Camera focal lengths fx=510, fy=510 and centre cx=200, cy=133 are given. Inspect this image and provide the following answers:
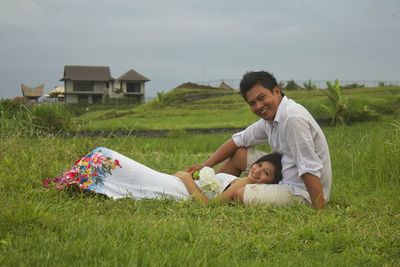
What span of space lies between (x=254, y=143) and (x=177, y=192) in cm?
78

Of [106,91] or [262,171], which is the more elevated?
[106,91]

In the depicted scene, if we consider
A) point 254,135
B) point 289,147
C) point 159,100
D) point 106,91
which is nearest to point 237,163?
point 254,135

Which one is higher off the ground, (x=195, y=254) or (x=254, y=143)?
(x=254, y=143)

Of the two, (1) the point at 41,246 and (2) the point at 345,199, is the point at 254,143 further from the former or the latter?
(1) the point at 41,246

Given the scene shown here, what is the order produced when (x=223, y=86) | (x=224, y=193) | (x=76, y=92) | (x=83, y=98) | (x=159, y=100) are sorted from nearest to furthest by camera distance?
(x=224, y=193) < (x=159, y=100) < (x=223, y=86) < (x=76, y=92) < (x=83, y=98)

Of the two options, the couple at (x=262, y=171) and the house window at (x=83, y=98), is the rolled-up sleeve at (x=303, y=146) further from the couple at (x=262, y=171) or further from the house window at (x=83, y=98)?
the house window at (x=83, y=98)

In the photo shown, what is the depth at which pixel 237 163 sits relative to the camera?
4320mm

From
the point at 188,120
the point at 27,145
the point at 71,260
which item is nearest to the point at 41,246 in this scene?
the point at 71,260

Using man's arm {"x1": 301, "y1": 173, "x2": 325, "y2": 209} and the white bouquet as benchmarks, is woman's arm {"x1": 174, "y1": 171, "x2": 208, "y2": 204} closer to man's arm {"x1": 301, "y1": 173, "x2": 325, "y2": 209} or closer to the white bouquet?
the white bouquet

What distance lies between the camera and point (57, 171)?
4512mm

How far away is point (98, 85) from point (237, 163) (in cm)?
3976

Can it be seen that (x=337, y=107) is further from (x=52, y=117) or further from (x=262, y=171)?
(x=262, y=171)

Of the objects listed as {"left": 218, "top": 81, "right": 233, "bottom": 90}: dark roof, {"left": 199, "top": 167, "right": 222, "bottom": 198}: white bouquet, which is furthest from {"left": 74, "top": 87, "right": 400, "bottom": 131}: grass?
{"left": 218, "top": 81, "right": 233, "bottom": 90}: dark roof

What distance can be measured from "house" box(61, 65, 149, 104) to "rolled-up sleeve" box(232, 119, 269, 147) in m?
37.7
